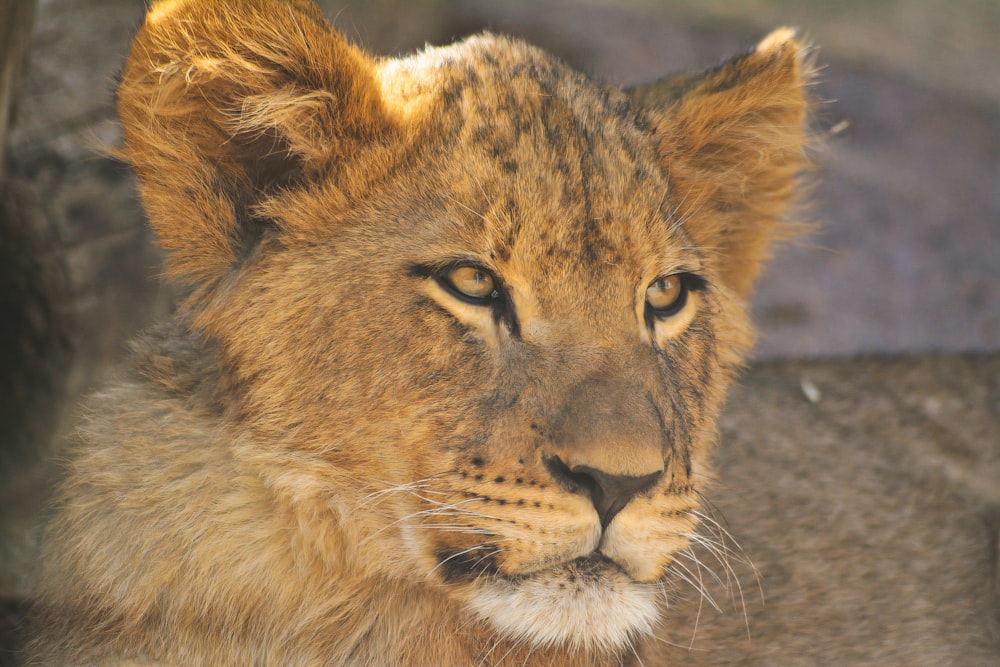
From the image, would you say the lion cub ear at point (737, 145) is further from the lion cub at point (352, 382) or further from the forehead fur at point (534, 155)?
the lion cub at point (352, 382)

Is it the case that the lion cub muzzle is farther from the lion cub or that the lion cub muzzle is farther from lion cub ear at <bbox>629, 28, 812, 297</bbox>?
lion cub ear at <bbox>629, 28, 812, 297</bbox>

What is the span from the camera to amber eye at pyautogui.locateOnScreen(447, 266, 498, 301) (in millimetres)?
2207

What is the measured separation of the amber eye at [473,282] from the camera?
2207 millimetres

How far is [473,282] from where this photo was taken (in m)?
2.21

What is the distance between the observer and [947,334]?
5.54 m

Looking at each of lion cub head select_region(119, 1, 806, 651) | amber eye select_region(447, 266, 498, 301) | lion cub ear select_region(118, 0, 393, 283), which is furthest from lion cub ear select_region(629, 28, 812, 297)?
lion cub ear select_region(118, 0, 393, 283)

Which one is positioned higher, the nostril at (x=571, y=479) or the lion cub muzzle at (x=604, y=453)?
the lion cub muzzle at (x=604, y=453)

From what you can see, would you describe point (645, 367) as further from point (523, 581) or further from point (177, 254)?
point (177, 254)

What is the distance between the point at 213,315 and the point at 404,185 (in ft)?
1.55

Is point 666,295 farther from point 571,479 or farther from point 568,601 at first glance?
point 568,601

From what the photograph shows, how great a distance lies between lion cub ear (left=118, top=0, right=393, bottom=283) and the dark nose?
31.3 inches

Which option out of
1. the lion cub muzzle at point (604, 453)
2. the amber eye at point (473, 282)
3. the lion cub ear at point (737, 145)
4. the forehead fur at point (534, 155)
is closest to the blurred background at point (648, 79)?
the lion cub ear at point (737, 145)

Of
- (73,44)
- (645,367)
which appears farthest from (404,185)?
(73,44)

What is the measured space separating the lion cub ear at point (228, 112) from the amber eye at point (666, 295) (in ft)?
2.22
